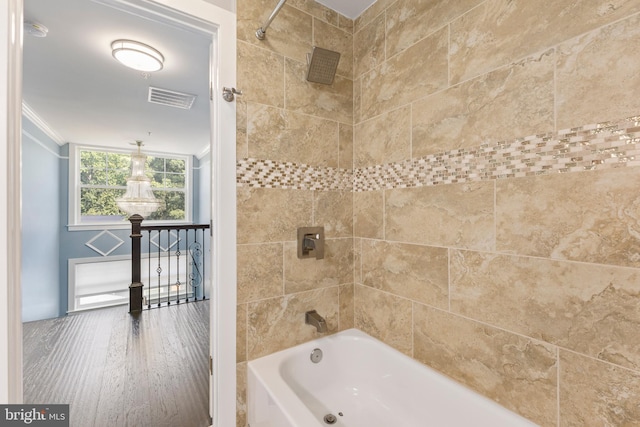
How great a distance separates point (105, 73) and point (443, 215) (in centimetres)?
301

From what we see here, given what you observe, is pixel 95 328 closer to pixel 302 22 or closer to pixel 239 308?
pixel 239 308

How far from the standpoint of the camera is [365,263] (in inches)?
68.6

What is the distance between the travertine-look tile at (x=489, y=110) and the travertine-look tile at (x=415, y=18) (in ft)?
1.09

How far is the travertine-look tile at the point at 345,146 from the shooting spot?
1755 mm

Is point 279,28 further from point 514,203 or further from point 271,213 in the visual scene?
point 514,203

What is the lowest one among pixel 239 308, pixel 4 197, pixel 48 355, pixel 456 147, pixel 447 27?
pixel 48 355

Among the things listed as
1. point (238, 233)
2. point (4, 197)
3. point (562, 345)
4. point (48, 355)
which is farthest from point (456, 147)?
point (48, 355)

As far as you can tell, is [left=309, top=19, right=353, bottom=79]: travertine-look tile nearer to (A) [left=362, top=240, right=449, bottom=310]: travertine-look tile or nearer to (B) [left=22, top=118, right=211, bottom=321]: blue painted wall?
(A) [left=362, top=240, right=449, bottom=310]: travertine-look tile

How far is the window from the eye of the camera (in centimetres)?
507

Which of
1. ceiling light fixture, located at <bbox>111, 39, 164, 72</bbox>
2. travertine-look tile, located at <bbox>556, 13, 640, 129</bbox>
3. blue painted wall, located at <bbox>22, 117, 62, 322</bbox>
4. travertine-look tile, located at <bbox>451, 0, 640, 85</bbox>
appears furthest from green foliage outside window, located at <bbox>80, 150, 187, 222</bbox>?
travertine-look tile, located at <bbox>556, 13, 640, 129</bbox>

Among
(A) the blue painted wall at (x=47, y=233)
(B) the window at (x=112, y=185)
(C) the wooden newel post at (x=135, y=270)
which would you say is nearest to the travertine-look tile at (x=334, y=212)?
(A) the blue painted wall at (x=47, y=233)

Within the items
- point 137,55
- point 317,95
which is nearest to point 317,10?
point 317,95

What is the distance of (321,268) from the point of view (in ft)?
5.52

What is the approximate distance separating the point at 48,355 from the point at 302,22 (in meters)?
3.42
